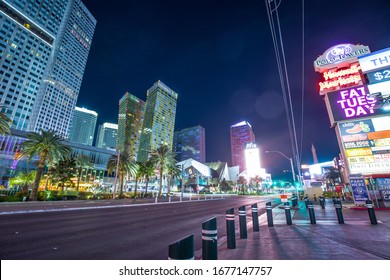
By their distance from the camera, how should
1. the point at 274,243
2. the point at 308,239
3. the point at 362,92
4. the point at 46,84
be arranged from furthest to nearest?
the point at 46,84
the point at 362,92
the point at 308,239
the point at 274,243

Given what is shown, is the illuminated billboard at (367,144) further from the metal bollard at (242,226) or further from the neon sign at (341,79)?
the metal bollard at (242,226)

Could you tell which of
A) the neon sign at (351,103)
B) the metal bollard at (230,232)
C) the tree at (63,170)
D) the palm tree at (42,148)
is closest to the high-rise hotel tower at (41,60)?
the tree at (63,170)

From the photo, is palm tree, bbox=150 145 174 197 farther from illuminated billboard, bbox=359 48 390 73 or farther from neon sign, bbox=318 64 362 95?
illuminated billboard, bbox=359 48 390 73

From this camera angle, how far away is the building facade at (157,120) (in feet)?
554

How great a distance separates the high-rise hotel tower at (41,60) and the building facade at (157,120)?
6249cm

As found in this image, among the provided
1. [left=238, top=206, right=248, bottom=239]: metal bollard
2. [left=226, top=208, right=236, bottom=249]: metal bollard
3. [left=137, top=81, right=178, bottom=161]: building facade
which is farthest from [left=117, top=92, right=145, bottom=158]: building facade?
[left=226, top=208, right=236, bottom=249]: metal bollard

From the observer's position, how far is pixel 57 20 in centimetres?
13325

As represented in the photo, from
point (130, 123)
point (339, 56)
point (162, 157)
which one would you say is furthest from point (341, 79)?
point (130, 123)

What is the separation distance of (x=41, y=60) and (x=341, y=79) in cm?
15684

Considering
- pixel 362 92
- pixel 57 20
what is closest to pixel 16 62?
pixel 57 20

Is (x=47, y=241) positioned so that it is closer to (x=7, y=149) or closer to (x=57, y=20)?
(x=7, y=149)

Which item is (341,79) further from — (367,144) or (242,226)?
(242,226)

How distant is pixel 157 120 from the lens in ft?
568
